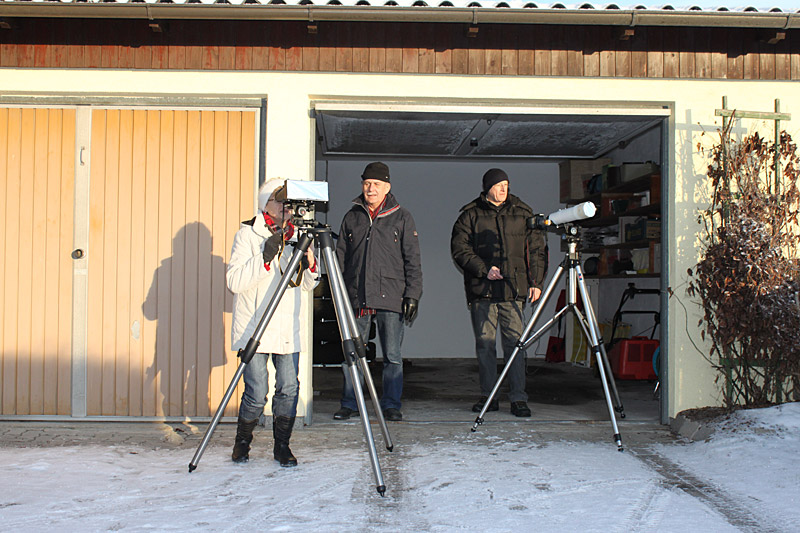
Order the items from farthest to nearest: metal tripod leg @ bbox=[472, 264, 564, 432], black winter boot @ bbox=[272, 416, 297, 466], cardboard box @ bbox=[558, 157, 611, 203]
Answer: cardboard box @ bbox=[558, 157, 611, 203]
metal tripod leg @ bbox=[472, 264, 564, 432]
black winter boot @ bbox=[272, 416, 297, 466]

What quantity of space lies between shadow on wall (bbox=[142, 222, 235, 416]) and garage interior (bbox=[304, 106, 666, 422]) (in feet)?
2.74

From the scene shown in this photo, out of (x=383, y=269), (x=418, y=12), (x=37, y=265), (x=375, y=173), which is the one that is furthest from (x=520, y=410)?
(x=37, y=265)

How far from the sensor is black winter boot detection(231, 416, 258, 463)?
11.6 feet

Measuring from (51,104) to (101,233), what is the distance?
93cm

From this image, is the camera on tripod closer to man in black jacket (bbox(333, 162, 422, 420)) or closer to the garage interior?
man in black jacket (bbox(333, 162, 422, 420))

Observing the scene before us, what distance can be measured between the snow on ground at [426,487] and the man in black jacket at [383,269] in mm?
731

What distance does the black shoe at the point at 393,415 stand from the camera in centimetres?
465

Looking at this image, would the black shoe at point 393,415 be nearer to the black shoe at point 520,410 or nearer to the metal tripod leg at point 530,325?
the metal tripod leg at point 530,325

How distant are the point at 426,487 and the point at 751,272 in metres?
2.52

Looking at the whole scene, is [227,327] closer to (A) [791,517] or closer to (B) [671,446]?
(B) [671,446]

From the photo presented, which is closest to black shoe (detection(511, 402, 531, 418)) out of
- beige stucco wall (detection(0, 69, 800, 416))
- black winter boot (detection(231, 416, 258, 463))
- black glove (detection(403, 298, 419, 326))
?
beige stucco wall (detection(0, 69, 800, 416))

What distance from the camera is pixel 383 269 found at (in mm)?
4656

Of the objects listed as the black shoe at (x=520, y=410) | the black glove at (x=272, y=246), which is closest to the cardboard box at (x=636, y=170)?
the black shoe at (x=520, y=410)

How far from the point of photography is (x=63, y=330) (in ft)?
15.0
